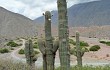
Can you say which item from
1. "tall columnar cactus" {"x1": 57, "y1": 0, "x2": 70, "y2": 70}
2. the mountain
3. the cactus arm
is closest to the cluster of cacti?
the cactus arm

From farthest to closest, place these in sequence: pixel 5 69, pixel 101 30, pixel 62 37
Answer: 1. pixel 101 30
2. pixel 5 69
3. pixel 62 37

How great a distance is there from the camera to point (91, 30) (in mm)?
139750

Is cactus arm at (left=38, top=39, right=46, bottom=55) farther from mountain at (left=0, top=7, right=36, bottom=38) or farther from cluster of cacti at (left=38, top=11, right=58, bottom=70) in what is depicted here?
mountain at (left=0, top=7, right=36, bottom=38)

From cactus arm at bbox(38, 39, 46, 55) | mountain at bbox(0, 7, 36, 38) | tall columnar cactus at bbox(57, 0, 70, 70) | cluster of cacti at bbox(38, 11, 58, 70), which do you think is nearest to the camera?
tall columnar cactus at bbox(57, 0, 70, 70)

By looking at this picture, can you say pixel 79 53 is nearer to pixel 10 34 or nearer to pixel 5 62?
pixel 5 62

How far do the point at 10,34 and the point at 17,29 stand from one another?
28.8 ft

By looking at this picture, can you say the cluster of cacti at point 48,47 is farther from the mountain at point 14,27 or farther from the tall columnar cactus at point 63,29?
the mountain at point 14,27

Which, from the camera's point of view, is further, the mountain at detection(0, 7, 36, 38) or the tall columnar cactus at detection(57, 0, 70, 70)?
the mountain at detection(0, 7, 36, 38)

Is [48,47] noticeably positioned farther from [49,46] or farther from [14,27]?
[14,27]

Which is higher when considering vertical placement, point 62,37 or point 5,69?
point 62,37

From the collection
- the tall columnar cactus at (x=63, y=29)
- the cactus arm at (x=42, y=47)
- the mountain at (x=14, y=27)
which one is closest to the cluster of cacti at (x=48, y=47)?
the cactus arm at (x=42, y=47)

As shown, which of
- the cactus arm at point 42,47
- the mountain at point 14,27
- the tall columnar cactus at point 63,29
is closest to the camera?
the tall columnar cactus at point 63,29

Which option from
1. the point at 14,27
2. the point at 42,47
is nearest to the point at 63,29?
the point at 42,47

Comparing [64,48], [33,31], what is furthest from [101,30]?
[64,48]
